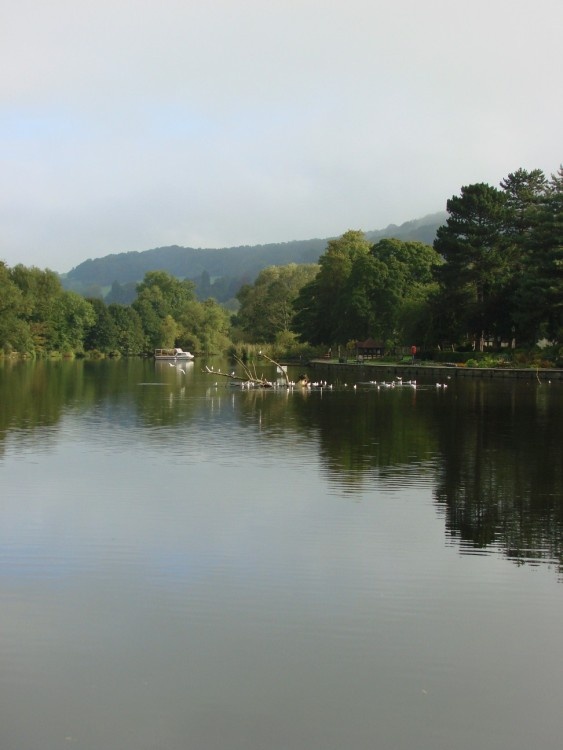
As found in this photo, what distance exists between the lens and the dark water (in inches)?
265

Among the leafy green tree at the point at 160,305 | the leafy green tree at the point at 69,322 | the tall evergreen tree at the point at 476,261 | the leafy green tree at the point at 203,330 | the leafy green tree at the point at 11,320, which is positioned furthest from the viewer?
the leafy green tree at the point at 203,330

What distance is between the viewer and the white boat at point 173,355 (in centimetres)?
12100

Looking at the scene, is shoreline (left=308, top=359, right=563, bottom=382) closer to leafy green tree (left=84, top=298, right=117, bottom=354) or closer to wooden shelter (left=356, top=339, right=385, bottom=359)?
wooden shelter (left=356, top=339, right=385, bottom=359)

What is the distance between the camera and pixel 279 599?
952 cm

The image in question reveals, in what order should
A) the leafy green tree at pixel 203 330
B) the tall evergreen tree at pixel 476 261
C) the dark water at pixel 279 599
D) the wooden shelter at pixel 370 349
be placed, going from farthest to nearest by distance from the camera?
the leafy green tree at pixel 203 330, the wooden shelter at pixel 370 349, the tall evergreen tree at pixel 476 261, the dark water at pixel 279 599

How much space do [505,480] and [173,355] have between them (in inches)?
4402

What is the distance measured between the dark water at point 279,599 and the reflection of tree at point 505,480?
0.08m

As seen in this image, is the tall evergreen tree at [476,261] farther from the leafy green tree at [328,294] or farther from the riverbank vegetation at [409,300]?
the leafy green tree at [328,294]

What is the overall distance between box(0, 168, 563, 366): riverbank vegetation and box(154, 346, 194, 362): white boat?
19.4 ft

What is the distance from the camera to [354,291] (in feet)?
273

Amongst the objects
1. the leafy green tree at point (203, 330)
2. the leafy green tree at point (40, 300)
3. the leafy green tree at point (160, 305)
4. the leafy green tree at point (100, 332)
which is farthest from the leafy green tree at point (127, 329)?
the leafy green tree at point (40, 300)

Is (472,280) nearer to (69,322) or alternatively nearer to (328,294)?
(328,294)

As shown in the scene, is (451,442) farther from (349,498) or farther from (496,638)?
(496,638)

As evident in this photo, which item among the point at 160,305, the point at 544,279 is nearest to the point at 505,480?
the point at 544,279
